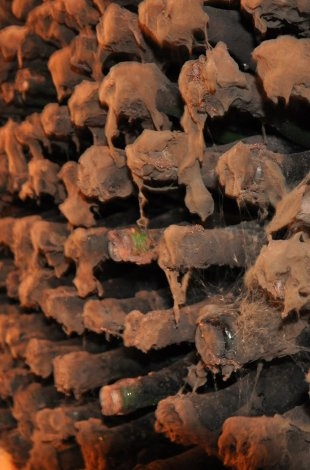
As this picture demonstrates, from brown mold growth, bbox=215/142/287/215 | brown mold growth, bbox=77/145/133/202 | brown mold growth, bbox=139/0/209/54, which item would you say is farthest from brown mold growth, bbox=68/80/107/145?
brown mold growth, bbox=215/142/287/215

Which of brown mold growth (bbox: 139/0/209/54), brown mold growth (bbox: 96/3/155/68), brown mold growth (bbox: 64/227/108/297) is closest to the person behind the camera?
brown mold growth (bbox: 139/0/209/54)

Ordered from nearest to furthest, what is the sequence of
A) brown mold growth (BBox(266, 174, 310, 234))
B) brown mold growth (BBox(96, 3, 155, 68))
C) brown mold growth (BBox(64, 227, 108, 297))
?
A: brown mold growth (BBox(266, 174, 310, 234)) → brown mold growth (BBox(96, 3, 155, 68)) → brown mold growth (BBox(64, 227, 108, 297))

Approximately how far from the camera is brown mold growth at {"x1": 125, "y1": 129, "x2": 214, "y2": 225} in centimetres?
A: 68

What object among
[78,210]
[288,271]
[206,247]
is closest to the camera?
[288,271]

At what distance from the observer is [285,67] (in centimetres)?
57

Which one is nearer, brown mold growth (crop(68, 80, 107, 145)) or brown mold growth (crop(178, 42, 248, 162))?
brown mold growth (crop(178, 42, 248, 162))

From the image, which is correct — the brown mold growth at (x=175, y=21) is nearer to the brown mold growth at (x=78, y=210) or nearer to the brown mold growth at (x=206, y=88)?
the brown mold growth at (x=206, y=88)

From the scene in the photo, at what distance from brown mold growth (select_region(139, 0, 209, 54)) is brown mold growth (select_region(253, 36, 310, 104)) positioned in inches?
3.4

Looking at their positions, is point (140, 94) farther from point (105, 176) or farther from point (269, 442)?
point (269, 442)

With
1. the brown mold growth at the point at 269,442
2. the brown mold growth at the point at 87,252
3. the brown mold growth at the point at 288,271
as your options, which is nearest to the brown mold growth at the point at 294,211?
the brown mold growth at the point at 288,271

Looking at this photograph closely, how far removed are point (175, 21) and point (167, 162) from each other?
0.13 m

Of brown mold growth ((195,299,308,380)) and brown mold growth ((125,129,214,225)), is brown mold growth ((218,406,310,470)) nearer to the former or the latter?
brown mold growth ((195,299,308,380))

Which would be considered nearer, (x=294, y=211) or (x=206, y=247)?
(x=294, y=211)

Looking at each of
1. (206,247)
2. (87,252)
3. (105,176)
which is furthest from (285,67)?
(87,252)
